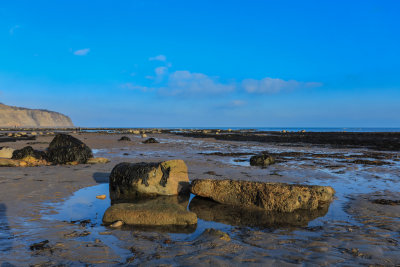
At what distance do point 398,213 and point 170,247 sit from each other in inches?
186

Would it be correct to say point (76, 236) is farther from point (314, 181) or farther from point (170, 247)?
point (314, 181)

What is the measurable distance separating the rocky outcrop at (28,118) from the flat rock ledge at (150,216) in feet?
512

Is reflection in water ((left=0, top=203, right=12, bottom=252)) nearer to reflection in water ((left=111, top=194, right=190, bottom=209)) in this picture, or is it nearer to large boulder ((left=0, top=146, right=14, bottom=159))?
reflection in water ((left=111, top=194, right=190, bottom=209))

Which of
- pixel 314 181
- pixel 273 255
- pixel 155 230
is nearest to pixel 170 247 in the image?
pixel 155 230

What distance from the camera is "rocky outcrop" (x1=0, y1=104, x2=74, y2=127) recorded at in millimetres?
136125

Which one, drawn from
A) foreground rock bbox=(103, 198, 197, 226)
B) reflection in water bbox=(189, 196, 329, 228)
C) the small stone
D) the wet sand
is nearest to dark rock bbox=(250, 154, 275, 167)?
the wet sand

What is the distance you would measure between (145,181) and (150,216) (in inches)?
82.9

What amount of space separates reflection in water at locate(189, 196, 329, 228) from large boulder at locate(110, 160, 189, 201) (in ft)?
3.09

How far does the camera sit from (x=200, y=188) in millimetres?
6602

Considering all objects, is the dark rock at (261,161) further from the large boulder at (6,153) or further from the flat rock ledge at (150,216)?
the large boulder at (6,153)

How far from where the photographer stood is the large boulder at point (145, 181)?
264 inches

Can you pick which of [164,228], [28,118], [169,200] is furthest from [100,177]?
[28,118]

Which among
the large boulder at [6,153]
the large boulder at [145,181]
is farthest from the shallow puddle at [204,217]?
the large boulder at [6,153]

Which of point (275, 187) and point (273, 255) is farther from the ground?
point (275, 187)
